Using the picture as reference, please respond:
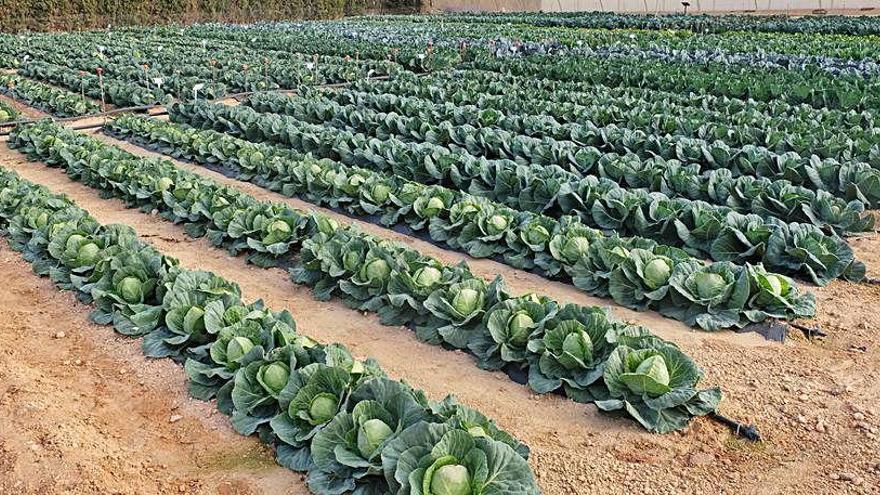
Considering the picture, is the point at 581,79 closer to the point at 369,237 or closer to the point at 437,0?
the point at 369,237

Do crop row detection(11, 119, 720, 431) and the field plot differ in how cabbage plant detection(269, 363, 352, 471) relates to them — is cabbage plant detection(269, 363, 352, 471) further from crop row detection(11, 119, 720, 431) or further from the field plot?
crop row detection(11, 119, 720, 431)

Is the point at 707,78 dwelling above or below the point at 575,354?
above

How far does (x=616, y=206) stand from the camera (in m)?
8.16

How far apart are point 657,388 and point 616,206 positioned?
3709 mm

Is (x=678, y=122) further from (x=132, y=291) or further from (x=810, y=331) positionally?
(x=132, y=291)

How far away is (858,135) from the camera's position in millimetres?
10680

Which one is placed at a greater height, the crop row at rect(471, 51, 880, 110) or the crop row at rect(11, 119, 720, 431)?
the crop row at rect(471, 51, 880, 110)

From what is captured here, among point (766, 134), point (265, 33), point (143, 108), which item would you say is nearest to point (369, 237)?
point (766, 134)

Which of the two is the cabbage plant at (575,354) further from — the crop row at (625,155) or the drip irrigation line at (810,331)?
the crop row at (625,155)

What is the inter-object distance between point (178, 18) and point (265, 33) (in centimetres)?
1448

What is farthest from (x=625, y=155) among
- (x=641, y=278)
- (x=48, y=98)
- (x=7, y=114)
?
(x=48, y=98)

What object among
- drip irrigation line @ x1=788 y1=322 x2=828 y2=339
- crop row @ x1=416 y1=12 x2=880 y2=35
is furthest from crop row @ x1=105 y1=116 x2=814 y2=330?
crop row @ x1=416 y1=12 x2=880 y2=35

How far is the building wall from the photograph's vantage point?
166 ft

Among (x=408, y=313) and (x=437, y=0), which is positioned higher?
(x=437, y=0)
